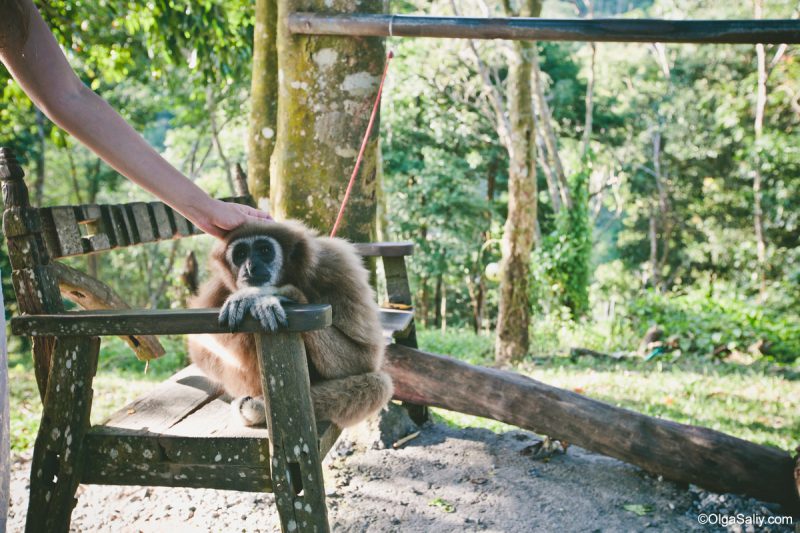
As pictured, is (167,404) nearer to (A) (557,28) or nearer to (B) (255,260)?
(B) (255,260)

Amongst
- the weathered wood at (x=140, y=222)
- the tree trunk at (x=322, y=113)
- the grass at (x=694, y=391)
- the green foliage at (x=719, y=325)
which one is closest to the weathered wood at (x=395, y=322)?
the tree trunk at (x=322, y=113)

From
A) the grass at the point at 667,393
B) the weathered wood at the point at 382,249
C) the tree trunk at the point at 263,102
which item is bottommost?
the grass at the point at 667,393

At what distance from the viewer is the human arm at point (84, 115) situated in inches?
58.5

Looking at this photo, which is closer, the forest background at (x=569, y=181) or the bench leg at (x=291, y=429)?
the bench leg at (x=291, y=429)

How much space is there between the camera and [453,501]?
297 cm

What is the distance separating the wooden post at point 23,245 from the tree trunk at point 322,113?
159 centimetres

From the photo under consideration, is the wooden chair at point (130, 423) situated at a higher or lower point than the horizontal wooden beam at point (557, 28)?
lower

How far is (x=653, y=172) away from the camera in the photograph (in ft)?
65.9

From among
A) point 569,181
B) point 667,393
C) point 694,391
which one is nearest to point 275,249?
point 667,393

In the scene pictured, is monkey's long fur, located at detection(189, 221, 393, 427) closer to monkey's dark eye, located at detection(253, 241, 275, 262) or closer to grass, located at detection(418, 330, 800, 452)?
monkey's dark eye, located at detection(253, 241, 275, 262)

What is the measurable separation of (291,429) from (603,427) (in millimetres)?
1851

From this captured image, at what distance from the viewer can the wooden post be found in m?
2.10

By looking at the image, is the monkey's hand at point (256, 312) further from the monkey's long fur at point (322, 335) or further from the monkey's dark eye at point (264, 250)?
the monkey's dark eye at point (264, 250)

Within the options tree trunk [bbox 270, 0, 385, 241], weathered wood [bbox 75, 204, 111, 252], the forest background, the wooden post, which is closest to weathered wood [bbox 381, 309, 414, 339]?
tree trunk [bbox 270, 0, 385, 241]
